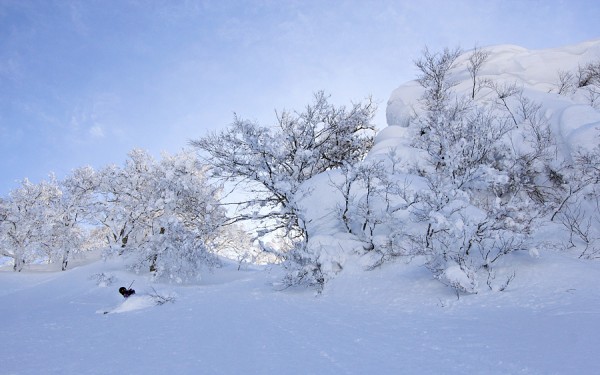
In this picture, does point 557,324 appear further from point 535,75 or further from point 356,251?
point 535,75

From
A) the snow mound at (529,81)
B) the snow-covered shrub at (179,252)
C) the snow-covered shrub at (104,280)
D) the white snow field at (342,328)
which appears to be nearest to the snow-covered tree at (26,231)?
the snow-covered shrub at (179,252)

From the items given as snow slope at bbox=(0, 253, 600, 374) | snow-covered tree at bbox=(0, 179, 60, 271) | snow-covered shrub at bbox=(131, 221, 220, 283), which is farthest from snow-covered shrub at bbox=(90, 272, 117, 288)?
snow-covered tree at bbox=(0, 179, 60, 271)

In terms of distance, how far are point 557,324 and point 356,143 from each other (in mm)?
11312

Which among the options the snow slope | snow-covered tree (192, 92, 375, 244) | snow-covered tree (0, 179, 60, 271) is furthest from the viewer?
snow-covered tree (0, 179, 60, 271)

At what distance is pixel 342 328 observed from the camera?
4.63 m

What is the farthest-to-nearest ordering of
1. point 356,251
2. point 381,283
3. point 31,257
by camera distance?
1. point 31,257
2. point 356,251
3. point 381,283

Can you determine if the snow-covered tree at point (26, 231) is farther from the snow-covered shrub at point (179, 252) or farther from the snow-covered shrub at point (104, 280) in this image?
the snow-covered shrub at point (104, 280)

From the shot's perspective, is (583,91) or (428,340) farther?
(583,91)

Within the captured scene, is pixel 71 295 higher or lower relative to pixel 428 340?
lower

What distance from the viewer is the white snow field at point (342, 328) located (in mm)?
3312

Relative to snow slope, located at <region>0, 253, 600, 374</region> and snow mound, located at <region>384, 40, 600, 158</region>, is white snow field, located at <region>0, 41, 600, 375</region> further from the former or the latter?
snow mound, located at <region>384, 40, 600, 158</region>

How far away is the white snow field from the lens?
3.31 metres

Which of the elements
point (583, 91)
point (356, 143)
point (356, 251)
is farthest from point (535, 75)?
point (356, 251)

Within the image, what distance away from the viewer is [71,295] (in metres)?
10.1
